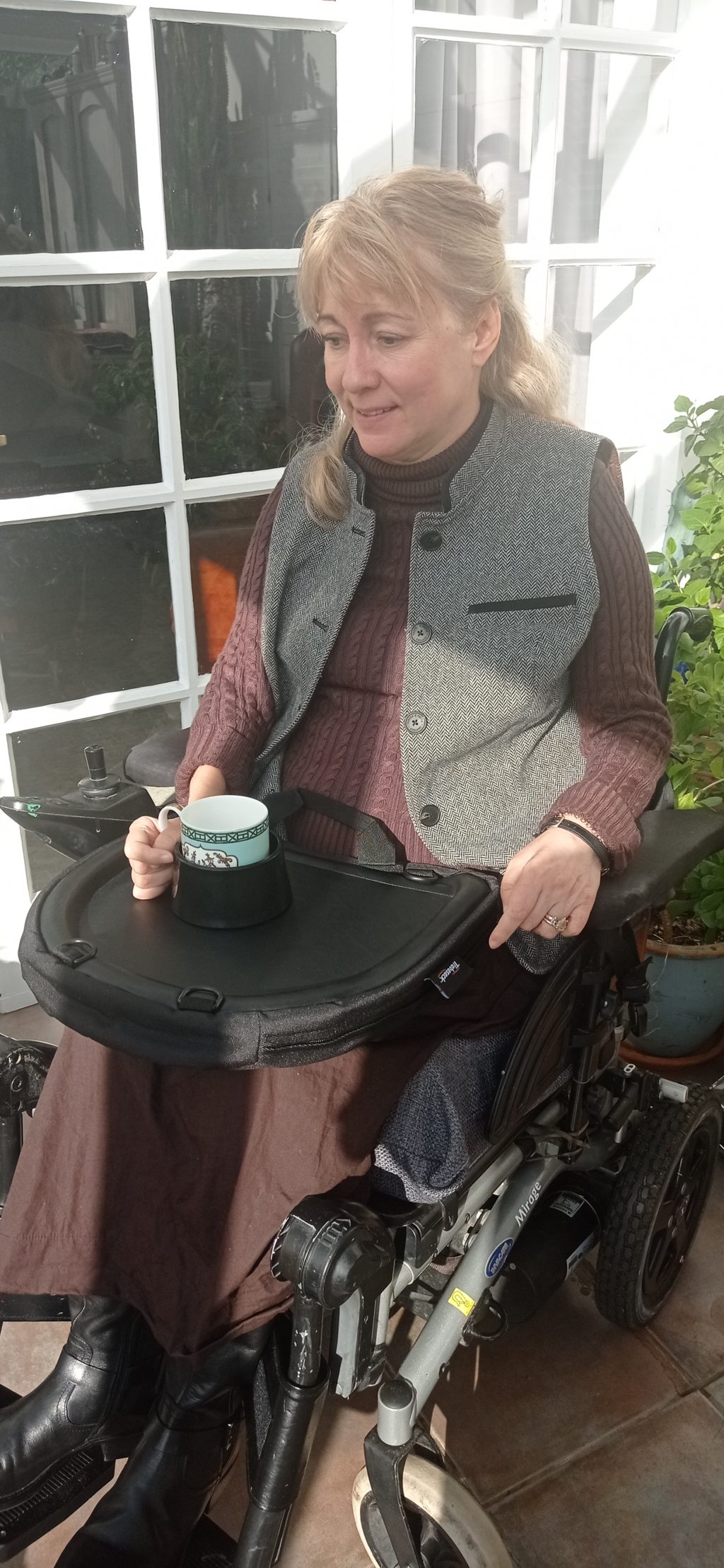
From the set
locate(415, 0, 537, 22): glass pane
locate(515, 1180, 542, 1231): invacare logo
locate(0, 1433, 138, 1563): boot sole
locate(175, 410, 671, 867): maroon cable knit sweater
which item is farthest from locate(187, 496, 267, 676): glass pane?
locate(0, 1433, 138, 1563): boot sole

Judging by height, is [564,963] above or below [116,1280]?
above

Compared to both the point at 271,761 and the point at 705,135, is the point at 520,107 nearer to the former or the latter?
the point at 705,135

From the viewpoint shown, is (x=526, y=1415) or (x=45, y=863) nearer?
(x=526, y=1415)

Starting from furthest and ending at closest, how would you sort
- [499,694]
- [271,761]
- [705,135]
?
[705,135] < [271,761] < [499,694]

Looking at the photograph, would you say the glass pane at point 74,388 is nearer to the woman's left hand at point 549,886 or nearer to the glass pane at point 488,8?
the glass pane at point 488,8

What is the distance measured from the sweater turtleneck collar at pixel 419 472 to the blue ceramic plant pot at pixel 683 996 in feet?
3.55

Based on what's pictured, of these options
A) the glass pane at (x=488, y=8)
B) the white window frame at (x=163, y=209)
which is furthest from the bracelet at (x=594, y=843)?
the glass pane at (x=488, y=8)

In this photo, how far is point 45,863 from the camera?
2361mm

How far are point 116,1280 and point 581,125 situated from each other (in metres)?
2.50

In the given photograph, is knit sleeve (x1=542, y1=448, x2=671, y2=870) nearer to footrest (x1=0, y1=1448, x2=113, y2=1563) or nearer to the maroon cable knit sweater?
the maroon cable knit sweater

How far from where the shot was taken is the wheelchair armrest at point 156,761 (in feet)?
5.20

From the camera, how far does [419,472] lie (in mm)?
1456

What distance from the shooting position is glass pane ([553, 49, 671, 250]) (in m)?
2.49

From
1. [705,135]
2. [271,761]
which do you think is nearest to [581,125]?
[705,135]
